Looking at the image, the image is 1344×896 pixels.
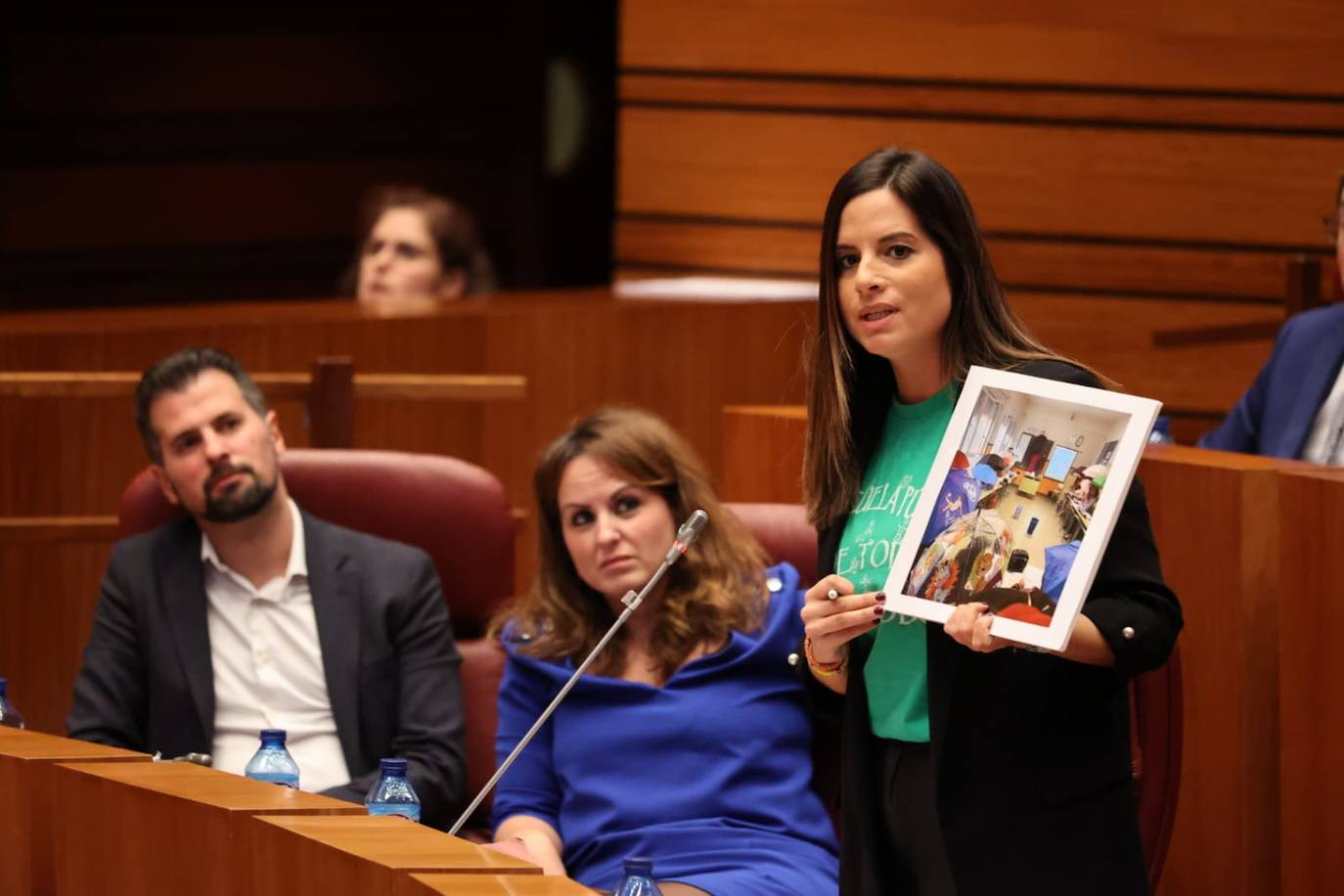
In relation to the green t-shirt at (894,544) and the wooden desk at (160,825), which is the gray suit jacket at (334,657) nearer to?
the wooden desk at (160,825)

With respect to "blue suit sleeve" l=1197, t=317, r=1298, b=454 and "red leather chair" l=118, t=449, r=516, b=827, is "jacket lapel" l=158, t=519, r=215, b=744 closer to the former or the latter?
"red leather chair" l=118, t=449, r=516, b=827

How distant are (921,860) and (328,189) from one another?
19.0 feet

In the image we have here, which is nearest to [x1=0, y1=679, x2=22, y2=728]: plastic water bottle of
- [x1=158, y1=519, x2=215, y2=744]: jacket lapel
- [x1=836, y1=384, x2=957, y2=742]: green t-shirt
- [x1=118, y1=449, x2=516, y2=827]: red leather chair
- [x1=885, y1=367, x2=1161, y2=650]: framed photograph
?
[x1=158, y1=519, x2=215, y2=744]: jacket lapel

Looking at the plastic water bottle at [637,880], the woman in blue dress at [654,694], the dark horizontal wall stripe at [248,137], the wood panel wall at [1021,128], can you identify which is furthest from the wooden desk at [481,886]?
the dark horizontal wall stripe at [248,137]

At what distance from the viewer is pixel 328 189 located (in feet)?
24.0

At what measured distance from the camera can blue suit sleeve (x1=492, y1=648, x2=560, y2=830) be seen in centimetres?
269

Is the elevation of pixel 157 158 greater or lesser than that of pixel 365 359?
greater

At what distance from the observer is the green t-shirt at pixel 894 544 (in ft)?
6.26

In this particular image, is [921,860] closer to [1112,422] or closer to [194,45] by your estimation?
[1112,422]

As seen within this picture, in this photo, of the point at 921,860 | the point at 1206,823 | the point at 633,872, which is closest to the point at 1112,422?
the point at 921,860

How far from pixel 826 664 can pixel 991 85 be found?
3508 mm

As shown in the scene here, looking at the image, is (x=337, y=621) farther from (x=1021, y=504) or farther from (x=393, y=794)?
(x=1021, y=504)

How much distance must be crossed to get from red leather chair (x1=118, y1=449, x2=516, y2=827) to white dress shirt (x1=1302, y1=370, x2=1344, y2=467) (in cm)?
126

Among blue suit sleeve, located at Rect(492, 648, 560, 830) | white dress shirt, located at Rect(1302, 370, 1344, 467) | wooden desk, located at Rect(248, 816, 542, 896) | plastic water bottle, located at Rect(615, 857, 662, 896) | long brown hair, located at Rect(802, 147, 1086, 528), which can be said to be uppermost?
long brown hair, located at Rect(802, 147, 1086, 528)
